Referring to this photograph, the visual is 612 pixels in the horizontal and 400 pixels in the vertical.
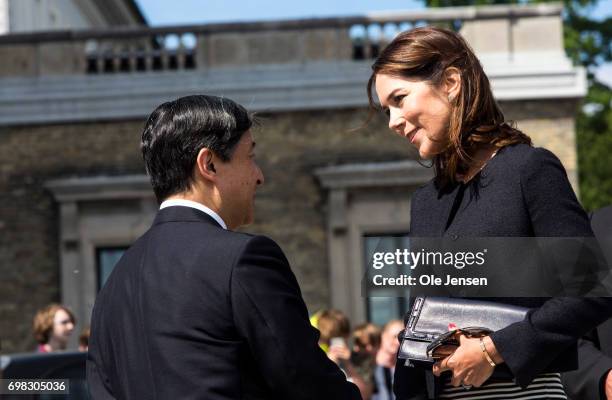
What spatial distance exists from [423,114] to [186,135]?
2.29 feet

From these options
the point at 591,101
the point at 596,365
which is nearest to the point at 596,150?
the point at 591,101

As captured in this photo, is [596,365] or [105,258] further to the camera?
[105,258]

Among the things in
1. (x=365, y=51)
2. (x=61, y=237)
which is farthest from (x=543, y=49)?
(x=61, y=237)

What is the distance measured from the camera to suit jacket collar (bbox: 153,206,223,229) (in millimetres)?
3473

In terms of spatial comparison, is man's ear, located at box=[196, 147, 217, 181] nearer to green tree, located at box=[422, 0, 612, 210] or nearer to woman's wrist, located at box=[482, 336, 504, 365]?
woman's wrist, located at box=[482, 336, 504, 365]

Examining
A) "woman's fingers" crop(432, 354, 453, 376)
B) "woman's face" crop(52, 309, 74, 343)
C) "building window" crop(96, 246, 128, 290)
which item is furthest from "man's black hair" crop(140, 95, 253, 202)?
"building window" crop(96, 246, 128, 290)

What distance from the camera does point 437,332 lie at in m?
3.50

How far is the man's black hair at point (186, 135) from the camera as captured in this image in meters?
3.48

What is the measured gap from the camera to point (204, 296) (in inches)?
129

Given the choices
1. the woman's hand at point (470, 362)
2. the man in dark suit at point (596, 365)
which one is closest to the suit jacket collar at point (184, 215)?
the woman's hand at point (470, 362)

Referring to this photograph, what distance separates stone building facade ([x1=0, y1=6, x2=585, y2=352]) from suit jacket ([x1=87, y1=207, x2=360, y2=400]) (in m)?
16.8

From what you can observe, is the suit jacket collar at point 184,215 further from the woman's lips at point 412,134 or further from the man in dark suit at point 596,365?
the man in dark suit at point 596,365

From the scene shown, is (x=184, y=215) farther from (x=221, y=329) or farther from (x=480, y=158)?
(x=480, y=158)

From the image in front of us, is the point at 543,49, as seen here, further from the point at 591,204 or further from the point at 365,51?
the point at 591,204
